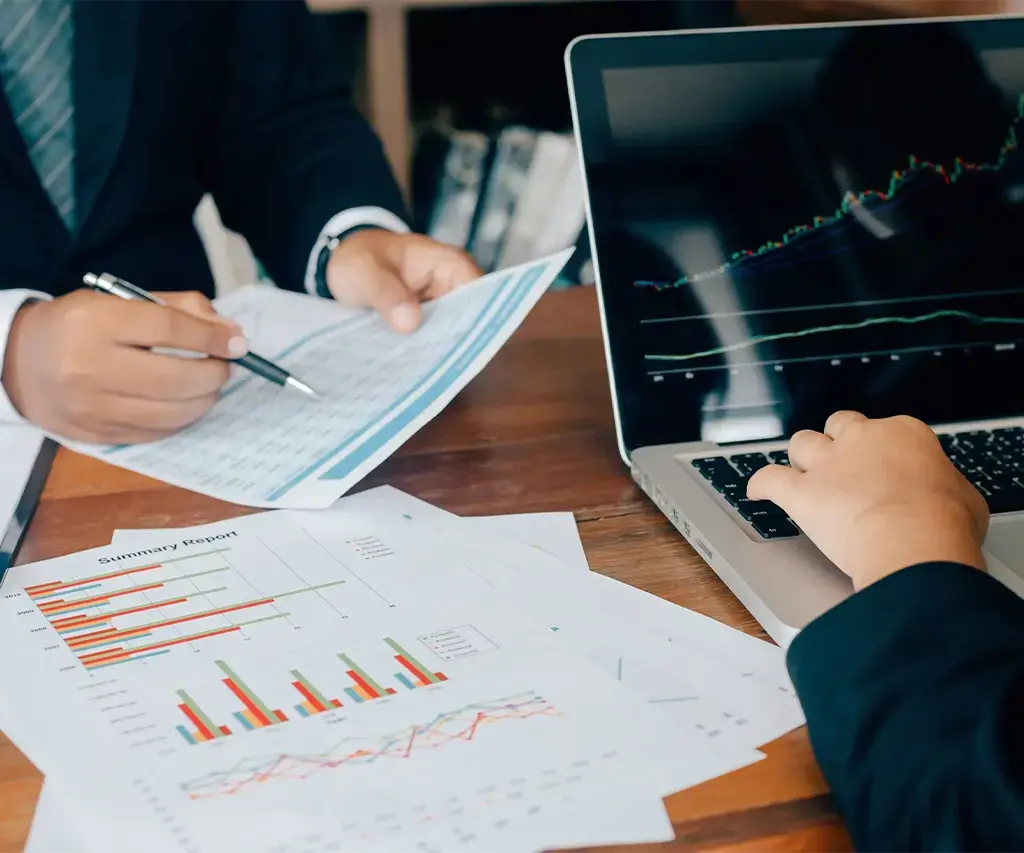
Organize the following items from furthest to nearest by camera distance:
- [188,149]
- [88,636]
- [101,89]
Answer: [188,149], [101,89], [88,636]

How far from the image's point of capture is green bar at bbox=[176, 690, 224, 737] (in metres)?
0.44

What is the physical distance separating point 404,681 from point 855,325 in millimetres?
422

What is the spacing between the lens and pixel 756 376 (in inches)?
28.3

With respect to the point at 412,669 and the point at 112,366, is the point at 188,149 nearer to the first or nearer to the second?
the point at 112,366

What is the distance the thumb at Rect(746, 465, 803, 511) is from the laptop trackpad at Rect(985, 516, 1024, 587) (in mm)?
111

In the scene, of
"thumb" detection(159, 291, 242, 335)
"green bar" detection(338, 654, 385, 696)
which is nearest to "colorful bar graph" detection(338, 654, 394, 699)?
"green bar" detection(338, 654, 385, 696)

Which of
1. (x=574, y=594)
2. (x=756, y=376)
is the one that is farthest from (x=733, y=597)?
(x=756, y=376)

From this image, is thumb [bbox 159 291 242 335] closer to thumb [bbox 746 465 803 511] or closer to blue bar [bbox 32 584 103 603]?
blue bar [bbox 32 584 103 603]

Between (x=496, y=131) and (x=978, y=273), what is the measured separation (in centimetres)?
134

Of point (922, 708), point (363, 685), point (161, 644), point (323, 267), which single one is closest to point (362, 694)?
point (363, 685)

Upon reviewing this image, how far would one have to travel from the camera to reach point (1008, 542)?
581mm

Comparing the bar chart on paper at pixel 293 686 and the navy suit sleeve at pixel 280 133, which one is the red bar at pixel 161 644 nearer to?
the bar chart on paper at pixel 293 686

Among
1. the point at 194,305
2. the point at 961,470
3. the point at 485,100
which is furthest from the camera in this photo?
the point at 485,100

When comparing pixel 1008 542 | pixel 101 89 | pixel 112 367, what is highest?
pixel 101 89
